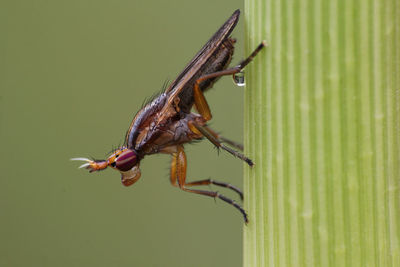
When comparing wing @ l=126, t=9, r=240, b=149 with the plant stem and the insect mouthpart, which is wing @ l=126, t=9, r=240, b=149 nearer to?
the insect mouthpart

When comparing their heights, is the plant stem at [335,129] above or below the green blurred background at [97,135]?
below

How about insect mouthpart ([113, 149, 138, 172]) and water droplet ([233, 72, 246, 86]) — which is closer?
water droplet ([233, 72, 246, 86])

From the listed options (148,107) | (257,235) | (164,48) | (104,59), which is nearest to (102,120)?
(104,59)

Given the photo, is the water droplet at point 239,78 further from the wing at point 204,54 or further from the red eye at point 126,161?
the red eye at point 126,161

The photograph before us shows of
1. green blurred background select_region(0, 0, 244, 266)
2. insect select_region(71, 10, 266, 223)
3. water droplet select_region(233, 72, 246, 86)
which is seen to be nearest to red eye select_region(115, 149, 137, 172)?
insect select_region(71, 10, 266, 223)

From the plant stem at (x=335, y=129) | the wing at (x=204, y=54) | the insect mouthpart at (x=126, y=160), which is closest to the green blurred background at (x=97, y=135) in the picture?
the insect mouthpart at (x=126, y=160)

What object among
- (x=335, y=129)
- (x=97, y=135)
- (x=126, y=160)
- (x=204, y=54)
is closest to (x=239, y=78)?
(x=204, y=54)
